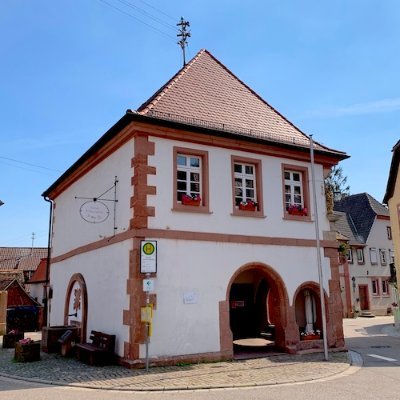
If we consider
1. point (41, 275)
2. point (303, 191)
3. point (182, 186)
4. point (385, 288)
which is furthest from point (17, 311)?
point (385, 288)

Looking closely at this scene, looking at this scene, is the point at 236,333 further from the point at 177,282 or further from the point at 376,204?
the point at 376,204

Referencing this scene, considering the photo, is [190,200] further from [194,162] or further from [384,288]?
[384,288]

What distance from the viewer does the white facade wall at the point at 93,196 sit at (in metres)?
12.8

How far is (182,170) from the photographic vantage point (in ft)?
42.7

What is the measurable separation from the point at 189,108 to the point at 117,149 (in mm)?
2460

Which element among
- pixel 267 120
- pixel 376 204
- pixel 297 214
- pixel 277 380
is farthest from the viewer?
pixel 376 204

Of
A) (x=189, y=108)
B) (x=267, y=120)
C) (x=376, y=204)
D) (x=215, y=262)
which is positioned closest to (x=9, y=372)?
(x=215, y=262)

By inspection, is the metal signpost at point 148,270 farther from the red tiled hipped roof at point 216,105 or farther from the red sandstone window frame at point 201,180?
the red tiled hipped roof at point 216,105

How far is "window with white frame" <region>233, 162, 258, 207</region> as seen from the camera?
13859 mm

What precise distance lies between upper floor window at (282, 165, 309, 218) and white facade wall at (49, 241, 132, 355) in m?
5.36

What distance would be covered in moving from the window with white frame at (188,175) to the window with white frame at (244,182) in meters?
1.27

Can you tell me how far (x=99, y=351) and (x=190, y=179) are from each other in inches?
200

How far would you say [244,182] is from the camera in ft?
46.1

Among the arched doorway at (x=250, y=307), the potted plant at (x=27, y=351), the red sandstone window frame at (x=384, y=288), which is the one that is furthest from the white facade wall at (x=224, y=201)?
the red sandstone window frame at (x=384, y=288)
